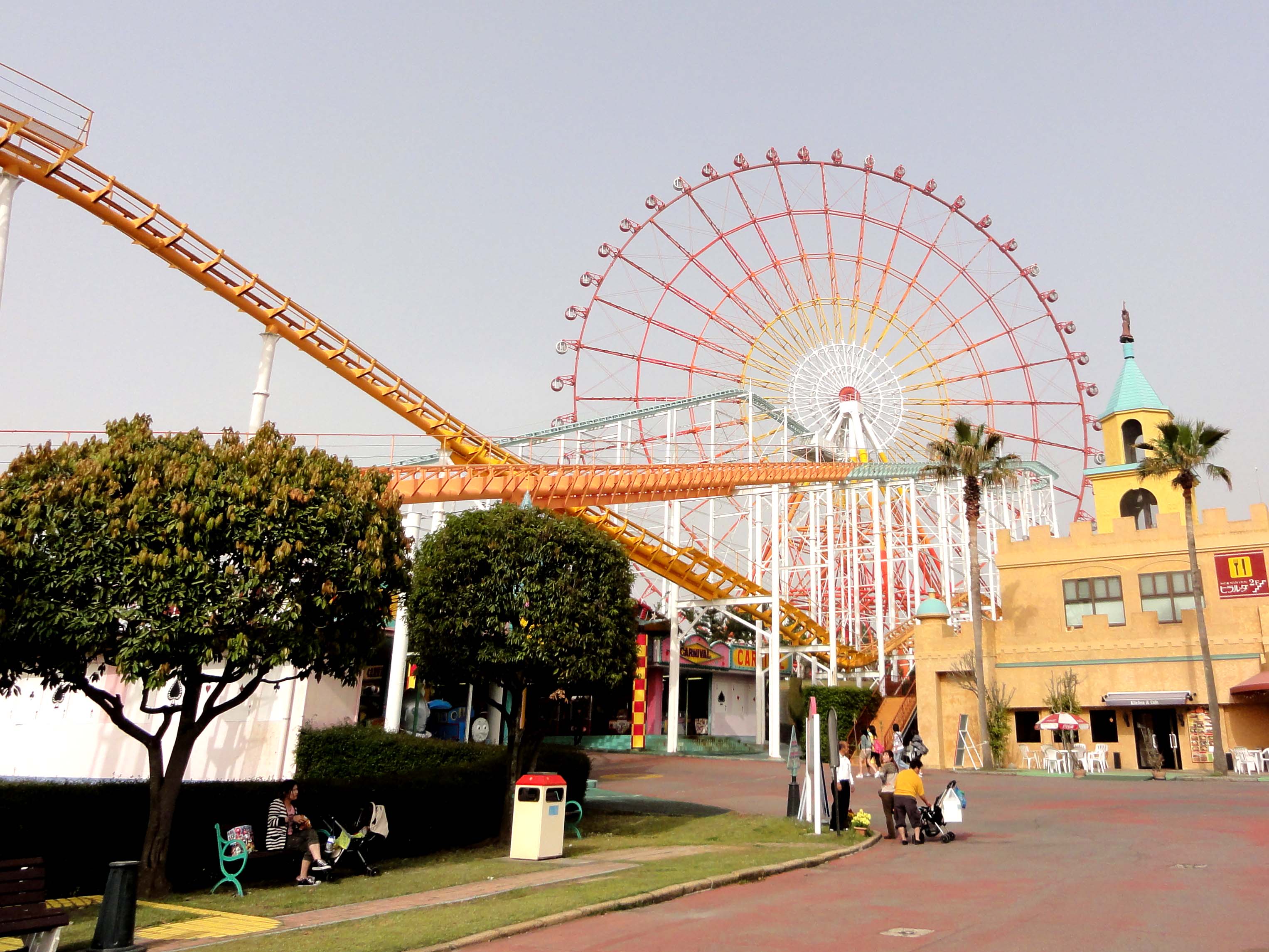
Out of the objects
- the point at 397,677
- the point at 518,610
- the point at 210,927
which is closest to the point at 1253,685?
the point at 518,610

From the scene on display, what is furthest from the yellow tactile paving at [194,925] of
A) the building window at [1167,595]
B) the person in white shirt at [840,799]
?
the building window at [1167,595]

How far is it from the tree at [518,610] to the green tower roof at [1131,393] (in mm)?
26965

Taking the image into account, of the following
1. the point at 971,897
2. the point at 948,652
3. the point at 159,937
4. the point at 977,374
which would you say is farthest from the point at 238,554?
the point at 977,374

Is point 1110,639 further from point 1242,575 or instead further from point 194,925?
point 194,925

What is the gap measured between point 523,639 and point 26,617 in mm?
6556

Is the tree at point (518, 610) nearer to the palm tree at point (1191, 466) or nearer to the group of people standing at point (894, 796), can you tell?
the group of people standing at point (894, 796)

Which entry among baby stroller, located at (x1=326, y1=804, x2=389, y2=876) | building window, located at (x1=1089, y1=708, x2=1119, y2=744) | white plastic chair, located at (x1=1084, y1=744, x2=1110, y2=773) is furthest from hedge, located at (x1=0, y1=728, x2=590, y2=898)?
building window, located at (x1=1089, y1=708, x2=1119, y2=744)

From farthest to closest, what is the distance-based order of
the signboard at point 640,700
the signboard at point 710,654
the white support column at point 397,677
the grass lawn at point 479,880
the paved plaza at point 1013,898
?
the signboard at point 710,654, the signboard at point 640,700, the white support column at point 397,677, the grass lawn at point 479,880, the paved plaza at point 1013,898

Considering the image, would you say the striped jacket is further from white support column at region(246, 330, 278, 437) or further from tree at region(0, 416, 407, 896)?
white support column at region(246, 330, 278, 437)

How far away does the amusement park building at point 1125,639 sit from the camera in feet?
Result: 90.7

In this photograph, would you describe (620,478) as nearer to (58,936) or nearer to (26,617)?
(26,617)

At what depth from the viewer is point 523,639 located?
48.2ft

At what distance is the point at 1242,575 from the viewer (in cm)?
2822

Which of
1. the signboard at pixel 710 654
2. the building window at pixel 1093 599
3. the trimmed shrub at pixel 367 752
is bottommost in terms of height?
the trimmed shrub at pixel 367 752
